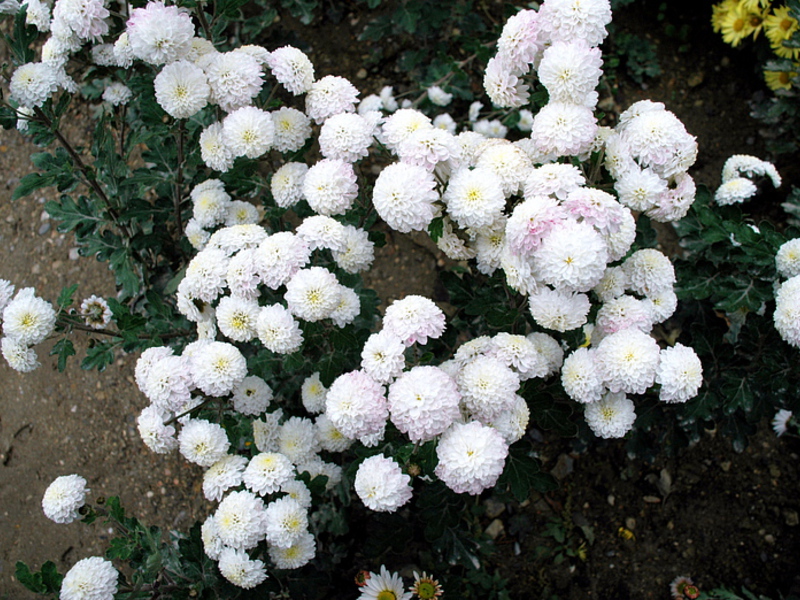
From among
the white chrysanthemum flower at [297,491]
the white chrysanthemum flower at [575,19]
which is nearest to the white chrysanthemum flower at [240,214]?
the white chrysanthemum flower at [297,491]

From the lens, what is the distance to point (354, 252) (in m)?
1.87

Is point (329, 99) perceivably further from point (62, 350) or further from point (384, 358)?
point (62, 350)

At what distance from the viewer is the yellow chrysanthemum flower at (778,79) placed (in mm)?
3037

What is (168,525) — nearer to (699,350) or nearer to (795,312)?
(699,350)

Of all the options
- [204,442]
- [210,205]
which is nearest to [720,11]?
→ [210,205]

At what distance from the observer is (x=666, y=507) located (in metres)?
2.65

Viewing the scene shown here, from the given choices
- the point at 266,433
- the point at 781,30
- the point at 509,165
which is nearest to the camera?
the point at 509,165

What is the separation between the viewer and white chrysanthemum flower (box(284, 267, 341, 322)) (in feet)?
5.29

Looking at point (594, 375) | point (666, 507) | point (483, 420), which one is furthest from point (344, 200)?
point (666, 507)

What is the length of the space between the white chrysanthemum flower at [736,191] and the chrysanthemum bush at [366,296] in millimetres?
15

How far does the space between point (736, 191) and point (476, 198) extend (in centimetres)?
114

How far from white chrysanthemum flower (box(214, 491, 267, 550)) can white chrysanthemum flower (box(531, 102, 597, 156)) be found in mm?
1252

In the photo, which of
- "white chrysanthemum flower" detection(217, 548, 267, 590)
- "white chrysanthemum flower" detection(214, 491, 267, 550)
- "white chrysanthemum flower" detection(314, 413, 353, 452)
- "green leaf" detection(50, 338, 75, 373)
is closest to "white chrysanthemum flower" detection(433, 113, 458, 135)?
"white chrysanthemum flower" detection(314, 413, 353, 452)

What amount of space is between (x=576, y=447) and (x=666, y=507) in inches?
25.7
